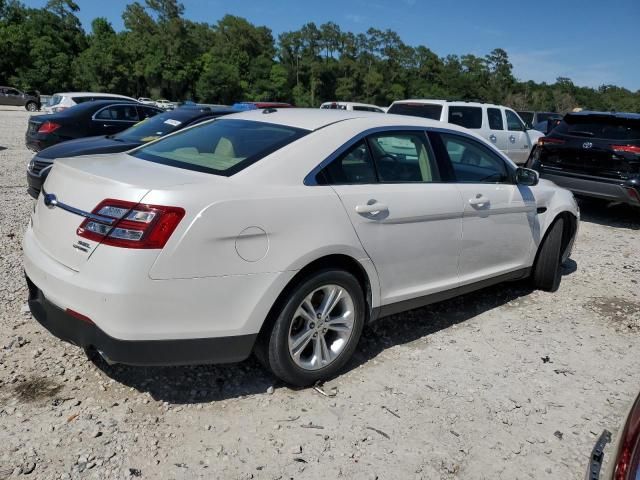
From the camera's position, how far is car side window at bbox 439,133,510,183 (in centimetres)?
411

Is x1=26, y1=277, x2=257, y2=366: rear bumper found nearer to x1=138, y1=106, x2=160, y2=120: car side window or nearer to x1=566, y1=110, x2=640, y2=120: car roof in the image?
x1=566, y1=110, x2=640, y2=120: car roof

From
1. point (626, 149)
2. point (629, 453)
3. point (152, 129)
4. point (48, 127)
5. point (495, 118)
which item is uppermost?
point (495, 118)

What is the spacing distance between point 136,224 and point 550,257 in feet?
12.6

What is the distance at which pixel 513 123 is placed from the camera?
43.8 feet

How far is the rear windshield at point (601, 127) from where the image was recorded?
316 inches

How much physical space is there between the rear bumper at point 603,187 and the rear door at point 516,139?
4785mm

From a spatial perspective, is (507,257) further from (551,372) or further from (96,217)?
(96,217)

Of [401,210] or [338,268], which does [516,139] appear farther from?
[338,268]

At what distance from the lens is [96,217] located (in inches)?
104

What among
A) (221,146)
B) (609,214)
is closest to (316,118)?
(221,146)

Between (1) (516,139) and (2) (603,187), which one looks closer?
(2) (603,187)

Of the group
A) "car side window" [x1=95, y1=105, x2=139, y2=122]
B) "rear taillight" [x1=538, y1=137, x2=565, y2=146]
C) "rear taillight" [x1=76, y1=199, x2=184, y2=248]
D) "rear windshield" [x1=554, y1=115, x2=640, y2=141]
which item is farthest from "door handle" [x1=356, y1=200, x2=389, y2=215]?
"car side window" [x1=95, y1=105, x2=139, y2=122]

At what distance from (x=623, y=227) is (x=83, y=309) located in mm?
8445

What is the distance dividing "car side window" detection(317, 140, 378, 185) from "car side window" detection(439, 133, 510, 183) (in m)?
0.83
